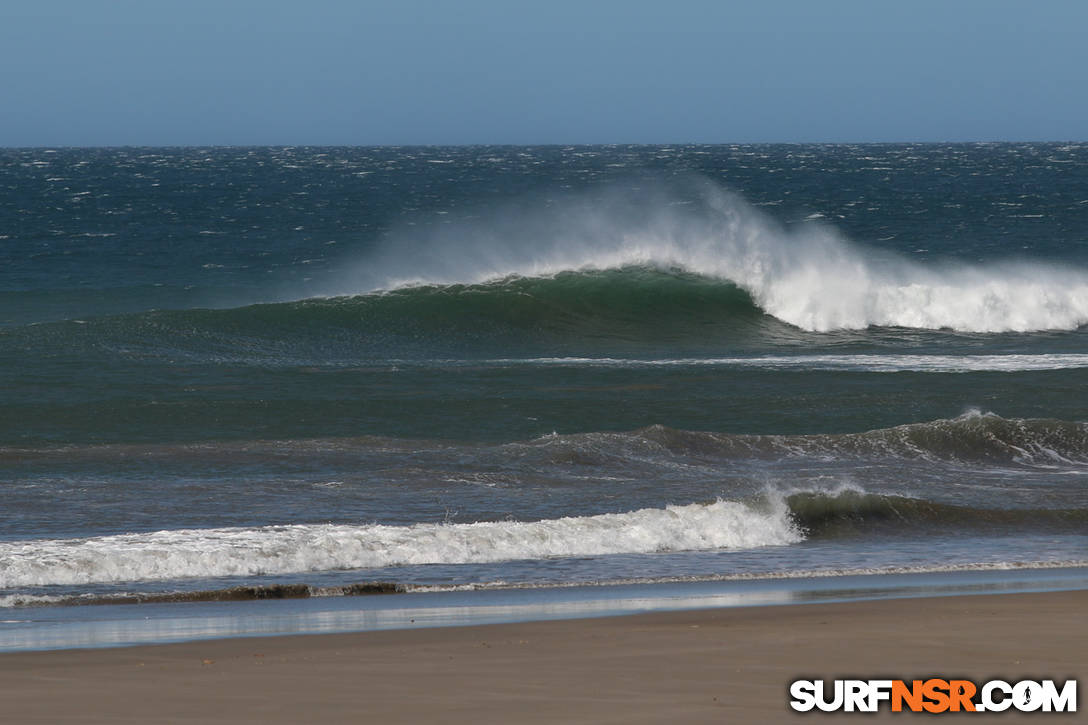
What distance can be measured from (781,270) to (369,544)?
19.8m

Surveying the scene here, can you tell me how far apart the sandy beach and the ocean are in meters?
1.77

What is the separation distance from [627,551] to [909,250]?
33.0 meters

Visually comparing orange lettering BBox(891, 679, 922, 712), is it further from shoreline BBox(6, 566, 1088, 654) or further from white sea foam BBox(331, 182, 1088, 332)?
white sea foam BBox(331, 182, 1088, 332)

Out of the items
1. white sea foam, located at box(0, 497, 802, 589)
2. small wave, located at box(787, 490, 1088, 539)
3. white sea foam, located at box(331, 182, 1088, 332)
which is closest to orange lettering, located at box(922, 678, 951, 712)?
Answer: white sea foam, located at box(0, 497, 802, 589)

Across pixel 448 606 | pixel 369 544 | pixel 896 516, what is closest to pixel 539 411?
pixel 896 516

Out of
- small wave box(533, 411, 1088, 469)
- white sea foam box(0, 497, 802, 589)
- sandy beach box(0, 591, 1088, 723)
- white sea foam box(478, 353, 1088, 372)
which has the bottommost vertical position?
white sea foam box(478, 353, 1088, 372)

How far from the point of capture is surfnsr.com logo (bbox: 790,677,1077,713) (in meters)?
5.97

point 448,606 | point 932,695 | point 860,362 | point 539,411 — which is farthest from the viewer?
point 860,362

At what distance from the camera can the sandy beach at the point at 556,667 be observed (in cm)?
597

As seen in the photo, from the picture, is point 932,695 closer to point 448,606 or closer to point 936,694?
point 936,694

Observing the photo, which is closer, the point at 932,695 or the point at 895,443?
the point at 932,695

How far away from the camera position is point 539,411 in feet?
56.4

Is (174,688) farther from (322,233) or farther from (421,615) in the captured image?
(322,233)

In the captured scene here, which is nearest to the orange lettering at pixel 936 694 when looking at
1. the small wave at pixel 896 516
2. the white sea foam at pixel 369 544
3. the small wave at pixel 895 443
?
the white sea foam at pixel 369 544
